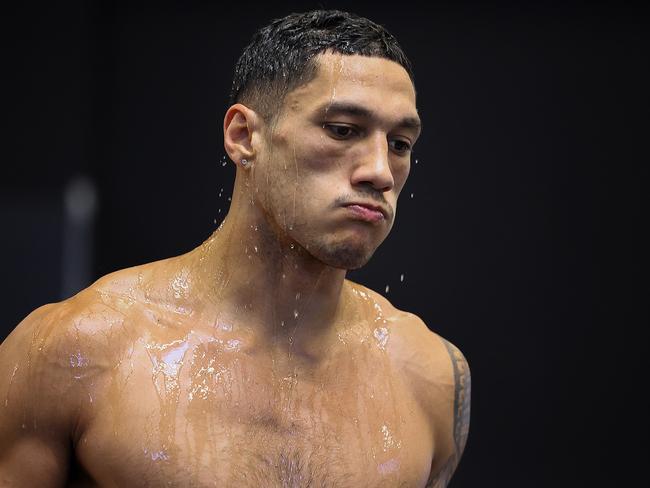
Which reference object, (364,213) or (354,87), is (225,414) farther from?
(354,87)

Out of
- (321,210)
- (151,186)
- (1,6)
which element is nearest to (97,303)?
(321,210)

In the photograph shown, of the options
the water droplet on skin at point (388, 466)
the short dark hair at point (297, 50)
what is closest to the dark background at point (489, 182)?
the short dark hair at point (297, 50)

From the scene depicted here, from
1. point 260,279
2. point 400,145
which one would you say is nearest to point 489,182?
point 400,145

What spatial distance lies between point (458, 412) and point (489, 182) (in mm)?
1188

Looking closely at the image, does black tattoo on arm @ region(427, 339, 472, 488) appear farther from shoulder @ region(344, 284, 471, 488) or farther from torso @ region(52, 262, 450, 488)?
torso @ region(52, 262, 450, 488)

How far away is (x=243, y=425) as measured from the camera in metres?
1.89

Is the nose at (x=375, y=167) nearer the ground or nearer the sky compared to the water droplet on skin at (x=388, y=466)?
A: nearer the sky

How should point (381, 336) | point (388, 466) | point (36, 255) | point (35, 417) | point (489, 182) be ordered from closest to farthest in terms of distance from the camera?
1. point (35, 417)
2. point (388, 466)
3. point (381, 336)
4. point (36, 255)
5. point (489, 182)

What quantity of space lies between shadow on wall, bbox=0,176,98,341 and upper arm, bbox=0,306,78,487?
114 centimetres

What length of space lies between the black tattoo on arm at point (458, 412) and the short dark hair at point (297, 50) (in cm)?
64

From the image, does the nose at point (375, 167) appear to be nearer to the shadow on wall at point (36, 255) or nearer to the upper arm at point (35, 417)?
the upper arm at point (35, 417)

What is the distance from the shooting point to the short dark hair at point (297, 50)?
1.96m

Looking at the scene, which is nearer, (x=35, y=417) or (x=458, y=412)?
(x=35, y=417)

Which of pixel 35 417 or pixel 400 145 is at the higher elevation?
pixel 400 145
